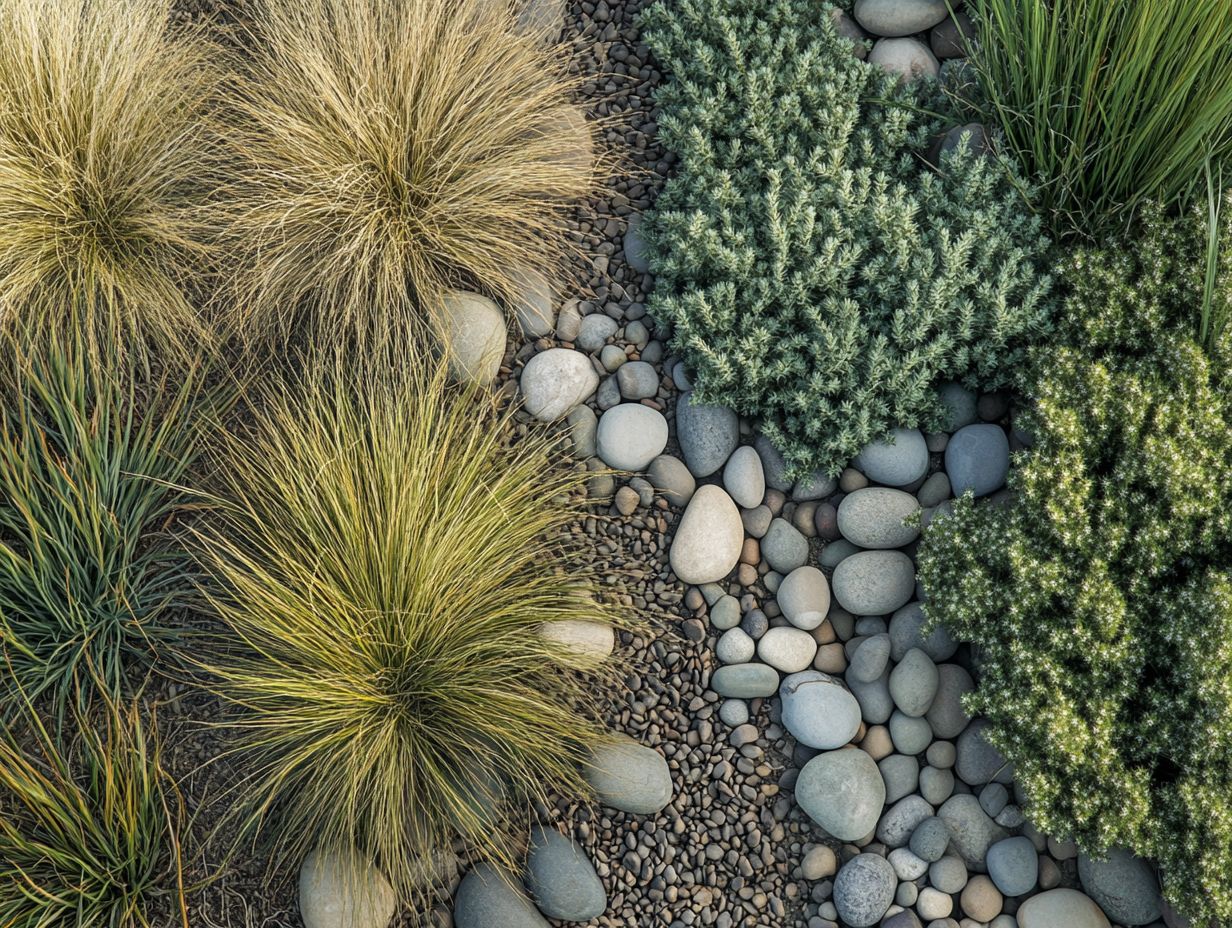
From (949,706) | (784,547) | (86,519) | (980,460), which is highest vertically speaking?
(86,519)

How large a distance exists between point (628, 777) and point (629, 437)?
132 cm

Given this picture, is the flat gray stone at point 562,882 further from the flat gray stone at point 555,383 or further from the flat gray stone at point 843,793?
the flat gray stone at point 555,383

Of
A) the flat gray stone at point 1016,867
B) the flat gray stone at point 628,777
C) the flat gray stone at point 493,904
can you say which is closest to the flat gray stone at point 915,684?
the flat gray stone at point 1016,867

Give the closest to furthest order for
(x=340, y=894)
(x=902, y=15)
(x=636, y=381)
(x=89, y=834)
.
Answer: (x=89, y=834)
(x=340, y=894)
(x=636, y=381)
(x=902, y=15)

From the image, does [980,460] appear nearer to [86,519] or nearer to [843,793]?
[843,793]

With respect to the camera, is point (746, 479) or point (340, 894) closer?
point (340, 894)

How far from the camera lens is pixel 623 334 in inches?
179

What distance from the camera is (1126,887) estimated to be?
3.88 m

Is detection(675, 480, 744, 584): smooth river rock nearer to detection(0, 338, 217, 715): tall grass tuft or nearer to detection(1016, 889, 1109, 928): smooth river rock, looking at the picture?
detection(1016, 889, 1109, 928): smooth river rock

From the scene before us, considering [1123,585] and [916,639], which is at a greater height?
[1123,585]

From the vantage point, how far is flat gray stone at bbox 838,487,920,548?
4.25 meters

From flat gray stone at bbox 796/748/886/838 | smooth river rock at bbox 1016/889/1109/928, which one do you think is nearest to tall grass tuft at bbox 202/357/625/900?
flat gray stone at bbox 796/748/886/838

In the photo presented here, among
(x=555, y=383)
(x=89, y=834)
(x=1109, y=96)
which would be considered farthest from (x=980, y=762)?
(x=89, y=834)

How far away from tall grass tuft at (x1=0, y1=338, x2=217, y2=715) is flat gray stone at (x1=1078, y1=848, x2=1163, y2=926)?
3.52 meters
